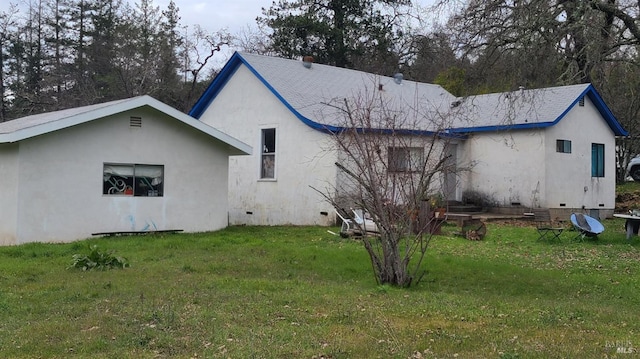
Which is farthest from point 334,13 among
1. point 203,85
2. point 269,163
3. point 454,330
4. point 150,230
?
point 454,330

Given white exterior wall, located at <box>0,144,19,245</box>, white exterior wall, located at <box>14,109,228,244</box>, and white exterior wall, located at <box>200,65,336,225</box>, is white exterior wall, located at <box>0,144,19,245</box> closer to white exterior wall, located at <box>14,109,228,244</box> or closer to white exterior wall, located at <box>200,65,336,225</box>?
white exterior wall, located at <box>14,109,228,244</box>

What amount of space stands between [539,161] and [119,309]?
56.0 feet

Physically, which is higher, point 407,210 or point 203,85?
point 203,85

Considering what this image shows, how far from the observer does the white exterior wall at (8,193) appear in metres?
14.4

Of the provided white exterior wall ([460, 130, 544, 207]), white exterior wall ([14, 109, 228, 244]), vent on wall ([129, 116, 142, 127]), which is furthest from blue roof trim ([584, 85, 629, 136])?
vent on wall ([129, 116, 142, 127])

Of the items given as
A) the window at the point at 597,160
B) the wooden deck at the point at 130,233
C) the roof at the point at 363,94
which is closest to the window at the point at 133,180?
the wooden deck at the point at 130,233

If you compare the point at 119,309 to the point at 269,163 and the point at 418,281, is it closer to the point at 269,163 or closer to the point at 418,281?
the point at 418,281

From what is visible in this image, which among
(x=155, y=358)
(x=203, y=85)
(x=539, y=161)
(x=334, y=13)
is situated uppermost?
(x=334, y=13)

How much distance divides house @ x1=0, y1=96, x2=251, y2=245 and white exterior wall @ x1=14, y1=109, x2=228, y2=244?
0.07ft

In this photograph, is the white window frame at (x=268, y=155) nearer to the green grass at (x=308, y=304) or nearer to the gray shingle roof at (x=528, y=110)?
the gray shingle roof at (x=528, y=110)

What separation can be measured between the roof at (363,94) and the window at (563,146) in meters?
1.10

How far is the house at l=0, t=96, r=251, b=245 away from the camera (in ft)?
47.6

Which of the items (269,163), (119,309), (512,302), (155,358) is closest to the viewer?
(155,358)

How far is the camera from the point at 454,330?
6.77 m
